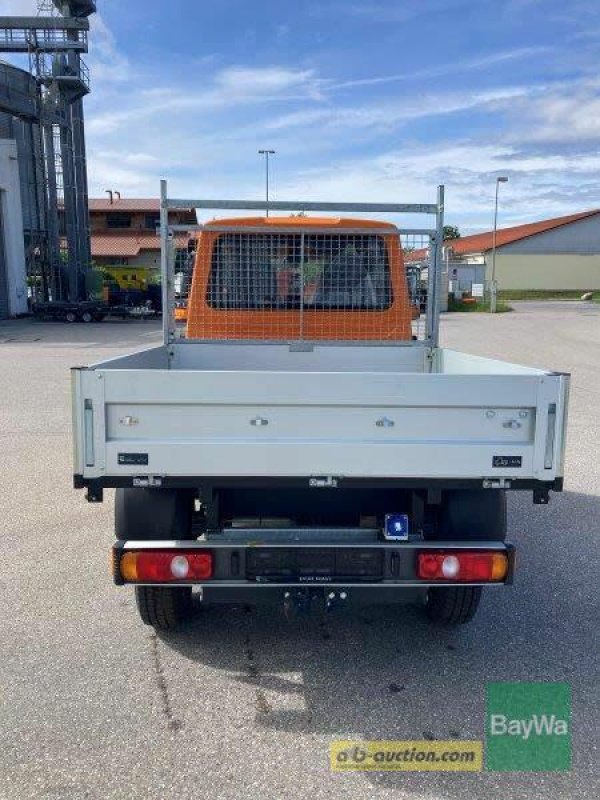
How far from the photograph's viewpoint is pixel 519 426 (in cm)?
303

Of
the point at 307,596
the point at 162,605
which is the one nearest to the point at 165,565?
the point at 162,605

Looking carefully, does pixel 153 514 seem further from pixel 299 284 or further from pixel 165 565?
pixel 299 284

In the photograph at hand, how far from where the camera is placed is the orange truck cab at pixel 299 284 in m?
5.32

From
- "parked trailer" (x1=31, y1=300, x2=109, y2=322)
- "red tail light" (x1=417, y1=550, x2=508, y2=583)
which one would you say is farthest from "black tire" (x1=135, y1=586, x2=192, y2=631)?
"parked trailer" (x1=31, y1=300, x2=109, y2=322)

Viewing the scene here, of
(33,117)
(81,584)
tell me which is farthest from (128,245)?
(81,584)

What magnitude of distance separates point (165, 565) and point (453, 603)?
1546 millimetres

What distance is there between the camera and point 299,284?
211 inches

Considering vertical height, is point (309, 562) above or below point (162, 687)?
above

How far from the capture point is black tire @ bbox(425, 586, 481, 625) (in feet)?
11.9

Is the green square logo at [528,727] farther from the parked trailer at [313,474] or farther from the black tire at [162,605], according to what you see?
the black tire at [162,605]

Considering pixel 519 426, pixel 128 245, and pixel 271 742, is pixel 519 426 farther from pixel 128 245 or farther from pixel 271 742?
pixel 128 245

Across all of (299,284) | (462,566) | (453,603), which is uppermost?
(299,284)

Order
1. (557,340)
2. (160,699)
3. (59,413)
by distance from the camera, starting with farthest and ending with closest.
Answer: (557,340) < (59,413) < (160,699)

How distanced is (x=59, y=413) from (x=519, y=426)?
8.15 m
